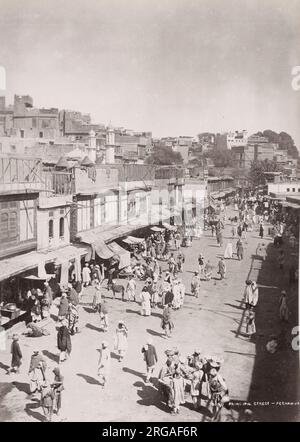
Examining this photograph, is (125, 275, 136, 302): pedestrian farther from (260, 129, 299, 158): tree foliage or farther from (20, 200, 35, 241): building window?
(260, 129, 299, 158): tree foliage

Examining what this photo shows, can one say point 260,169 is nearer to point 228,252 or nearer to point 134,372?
point 228,252

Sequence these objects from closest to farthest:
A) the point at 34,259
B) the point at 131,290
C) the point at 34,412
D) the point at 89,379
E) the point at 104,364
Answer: the point at 34,412 → the point at 104,364 → the point at 89,379 → the point at 34,259 → the point at 131,290

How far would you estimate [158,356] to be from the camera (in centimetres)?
1525

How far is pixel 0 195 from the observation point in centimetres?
1909

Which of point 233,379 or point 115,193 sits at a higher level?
point 115,193

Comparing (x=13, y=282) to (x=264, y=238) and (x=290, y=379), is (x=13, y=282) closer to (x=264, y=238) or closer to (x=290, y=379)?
(x=290, y=379)

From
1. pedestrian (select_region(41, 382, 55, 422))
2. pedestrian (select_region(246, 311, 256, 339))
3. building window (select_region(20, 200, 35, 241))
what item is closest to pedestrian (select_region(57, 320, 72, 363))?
pedestrian (select_region(41, 382, 55, 422))

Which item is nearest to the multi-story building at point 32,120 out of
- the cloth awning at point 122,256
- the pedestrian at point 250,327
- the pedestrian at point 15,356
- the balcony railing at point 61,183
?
the balcony railing at point 61,183

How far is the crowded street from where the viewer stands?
1206 cm

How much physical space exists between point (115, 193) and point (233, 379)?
17817 mm

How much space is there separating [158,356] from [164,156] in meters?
67.6

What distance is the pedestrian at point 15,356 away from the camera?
13.6m

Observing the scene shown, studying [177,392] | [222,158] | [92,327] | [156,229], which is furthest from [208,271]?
[222,158]
